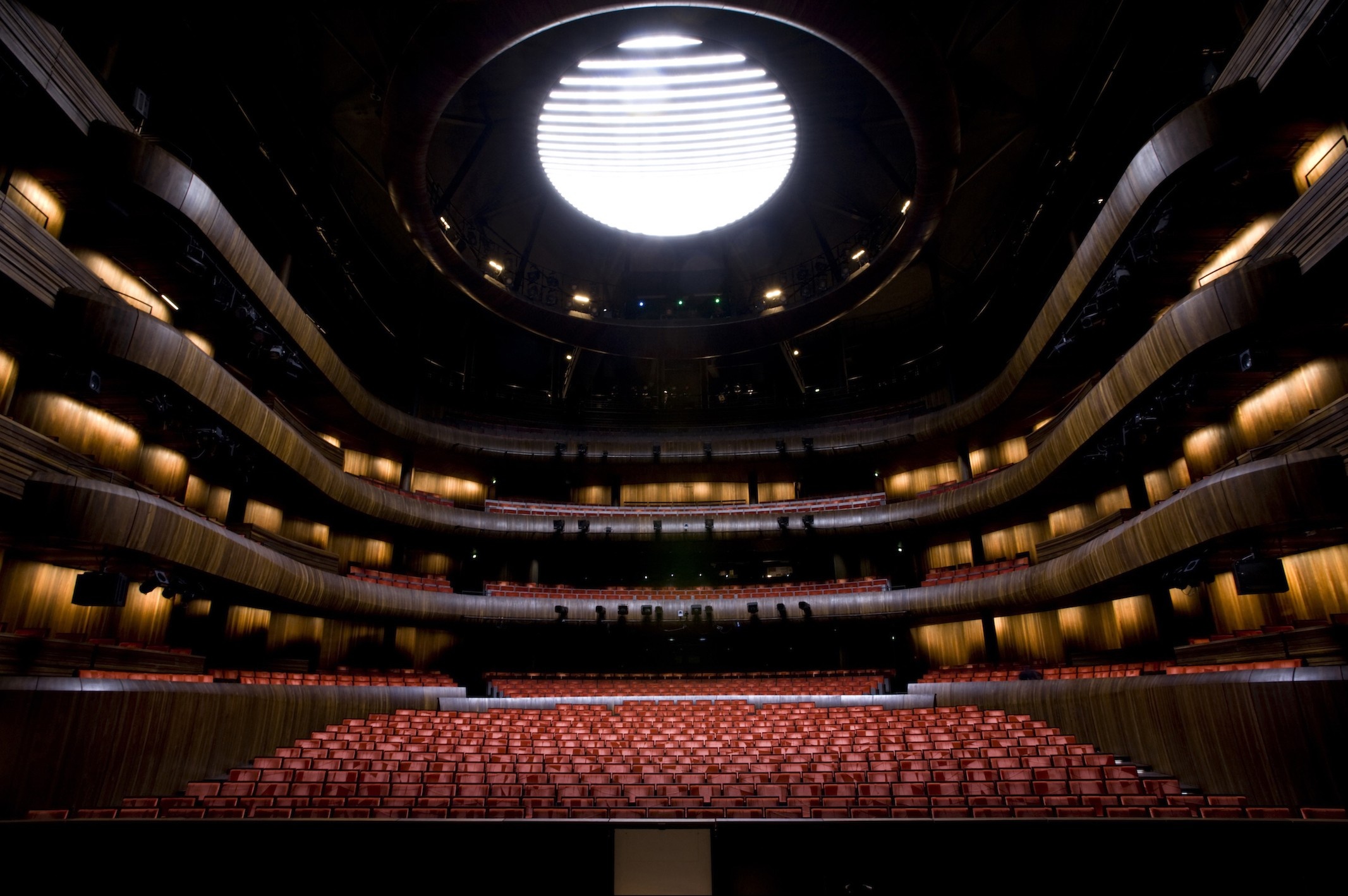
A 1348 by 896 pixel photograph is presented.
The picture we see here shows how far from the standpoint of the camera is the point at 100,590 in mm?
7066

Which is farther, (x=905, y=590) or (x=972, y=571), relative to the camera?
(x=905, y=590)

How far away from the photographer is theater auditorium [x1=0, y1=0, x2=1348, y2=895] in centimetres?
553

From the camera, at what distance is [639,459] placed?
682 inches

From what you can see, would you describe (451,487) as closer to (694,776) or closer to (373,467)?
(373,467)

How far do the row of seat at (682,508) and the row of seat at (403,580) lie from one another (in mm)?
2207

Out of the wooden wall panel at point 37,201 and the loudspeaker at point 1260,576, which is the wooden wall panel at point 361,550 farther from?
the loudspeaker at point 1260,576

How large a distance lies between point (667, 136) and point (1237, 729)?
12621 millimetres

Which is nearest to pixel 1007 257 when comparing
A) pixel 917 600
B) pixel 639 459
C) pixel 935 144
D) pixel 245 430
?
pixel 935 144

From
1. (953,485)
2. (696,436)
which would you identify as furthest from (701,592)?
(953,485)

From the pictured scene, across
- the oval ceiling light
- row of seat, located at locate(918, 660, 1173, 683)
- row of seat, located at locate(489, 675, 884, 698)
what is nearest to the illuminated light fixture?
the oval ceiling light

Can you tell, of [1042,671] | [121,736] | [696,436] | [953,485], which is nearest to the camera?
[121,736]

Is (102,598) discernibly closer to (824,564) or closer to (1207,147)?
(1207,147)

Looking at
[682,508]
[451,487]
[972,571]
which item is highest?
[451,487]

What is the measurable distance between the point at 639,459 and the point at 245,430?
30.2 feet
